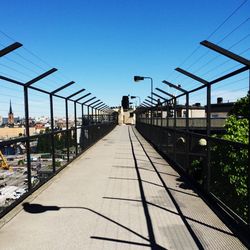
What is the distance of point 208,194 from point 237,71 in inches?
91.9

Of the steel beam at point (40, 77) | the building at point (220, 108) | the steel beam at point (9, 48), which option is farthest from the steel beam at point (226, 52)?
the building at point (220, 108)

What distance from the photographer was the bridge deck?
416 cm

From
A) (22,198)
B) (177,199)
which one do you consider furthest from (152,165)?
(22,198)

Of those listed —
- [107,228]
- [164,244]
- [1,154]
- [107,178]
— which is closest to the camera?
[164,244]

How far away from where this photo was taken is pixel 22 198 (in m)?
6.24

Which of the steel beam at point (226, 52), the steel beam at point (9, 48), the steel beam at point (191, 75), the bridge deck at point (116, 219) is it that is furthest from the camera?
the steel beam at point (191, 75)

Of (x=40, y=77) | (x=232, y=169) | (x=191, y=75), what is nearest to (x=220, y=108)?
Result: (x=191, y=75)

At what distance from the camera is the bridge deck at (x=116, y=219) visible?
13.7 ft

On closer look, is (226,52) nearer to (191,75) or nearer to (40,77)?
(191,75)

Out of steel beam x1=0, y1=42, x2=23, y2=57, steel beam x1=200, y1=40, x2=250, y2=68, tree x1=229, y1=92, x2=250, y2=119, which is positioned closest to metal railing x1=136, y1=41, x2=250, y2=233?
steel beam x1=200, y1=40, x2=250, y2=68

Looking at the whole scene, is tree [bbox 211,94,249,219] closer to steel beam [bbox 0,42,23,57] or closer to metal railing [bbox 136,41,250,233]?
metal railing [bbox 136,41,250,233]

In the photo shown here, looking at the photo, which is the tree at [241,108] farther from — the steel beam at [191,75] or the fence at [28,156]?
the fence at [28,156]

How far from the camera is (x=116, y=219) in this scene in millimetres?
5039

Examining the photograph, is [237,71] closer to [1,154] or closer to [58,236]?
[58,236]
